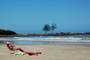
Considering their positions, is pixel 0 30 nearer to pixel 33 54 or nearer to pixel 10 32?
pixel 10 32

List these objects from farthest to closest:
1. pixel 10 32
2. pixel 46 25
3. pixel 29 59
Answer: pixel 46 25, pixel 10 32, pixel 29 59

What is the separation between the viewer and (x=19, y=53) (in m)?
10.7

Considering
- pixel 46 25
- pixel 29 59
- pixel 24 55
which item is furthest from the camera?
pixel 46 25

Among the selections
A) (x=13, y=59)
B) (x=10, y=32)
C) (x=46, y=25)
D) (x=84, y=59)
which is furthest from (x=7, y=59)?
(x=46, y=25)

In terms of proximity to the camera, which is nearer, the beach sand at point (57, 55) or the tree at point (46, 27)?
the beach sand at point (57, 55)

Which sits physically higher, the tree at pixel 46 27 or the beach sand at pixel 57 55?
the tree at pixel 46 27

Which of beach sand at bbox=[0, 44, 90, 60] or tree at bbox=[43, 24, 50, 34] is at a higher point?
tree at bbox=[43, 24, 50, 34]

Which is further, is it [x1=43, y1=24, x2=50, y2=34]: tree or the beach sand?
[x1=43, y1=24, x2=50, y2=34]: tree

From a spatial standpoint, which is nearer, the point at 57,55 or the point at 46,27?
the point at 57,55

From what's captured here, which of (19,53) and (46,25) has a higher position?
(46,25)

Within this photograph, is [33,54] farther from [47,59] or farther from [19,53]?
[47,59]

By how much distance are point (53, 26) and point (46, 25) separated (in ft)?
15.5

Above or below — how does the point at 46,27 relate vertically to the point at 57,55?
above

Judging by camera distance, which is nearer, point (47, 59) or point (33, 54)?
point (47, 59)
